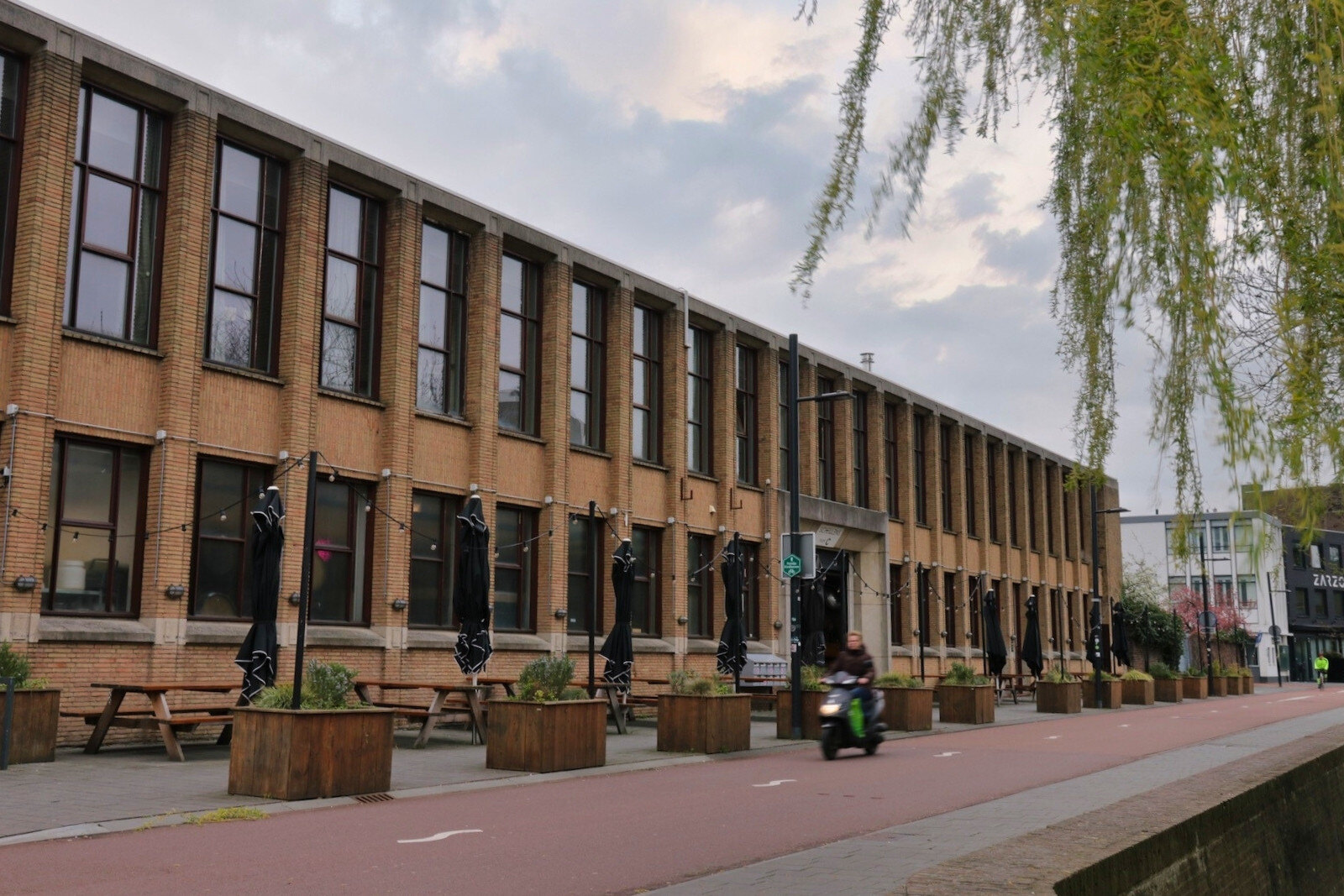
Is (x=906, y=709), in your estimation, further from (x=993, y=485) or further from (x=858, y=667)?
(x=993, y=485)

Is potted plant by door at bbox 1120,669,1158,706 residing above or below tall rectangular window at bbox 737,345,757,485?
below

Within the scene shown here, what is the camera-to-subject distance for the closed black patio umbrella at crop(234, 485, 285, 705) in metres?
18.6

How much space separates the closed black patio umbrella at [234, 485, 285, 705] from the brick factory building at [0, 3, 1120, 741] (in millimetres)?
2489

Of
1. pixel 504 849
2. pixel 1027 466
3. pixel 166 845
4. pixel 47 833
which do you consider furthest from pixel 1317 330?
pixel 1027 466

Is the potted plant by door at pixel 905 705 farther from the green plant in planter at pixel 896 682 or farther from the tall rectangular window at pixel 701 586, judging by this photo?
the tall rectangular window at pixel 701 586

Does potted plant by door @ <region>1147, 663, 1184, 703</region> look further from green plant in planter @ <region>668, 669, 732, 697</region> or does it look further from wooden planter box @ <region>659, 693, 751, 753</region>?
wooden planter box @ <region>659, 693, 751, 753</region>

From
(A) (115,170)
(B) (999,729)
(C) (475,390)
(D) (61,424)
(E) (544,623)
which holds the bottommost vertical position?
(B) (999,729)

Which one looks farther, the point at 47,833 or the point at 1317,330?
the point at 47,833

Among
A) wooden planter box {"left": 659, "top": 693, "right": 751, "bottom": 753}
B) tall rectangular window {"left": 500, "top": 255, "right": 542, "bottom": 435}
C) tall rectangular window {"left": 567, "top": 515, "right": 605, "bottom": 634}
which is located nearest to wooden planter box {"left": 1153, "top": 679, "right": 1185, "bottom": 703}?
tall rectangular window {"left": 567, "top": 515, "right": 605, "bottom": 634}

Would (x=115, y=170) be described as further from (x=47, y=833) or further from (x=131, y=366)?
(x=47, y=833)

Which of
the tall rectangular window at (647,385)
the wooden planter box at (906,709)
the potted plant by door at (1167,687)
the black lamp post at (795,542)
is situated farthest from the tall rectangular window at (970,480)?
the black lamp post at (795,542)

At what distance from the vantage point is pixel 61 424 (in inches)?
766

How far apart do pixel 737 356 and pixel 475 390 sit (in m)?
11.6

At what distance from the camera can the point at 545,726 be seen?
55.4 feet
